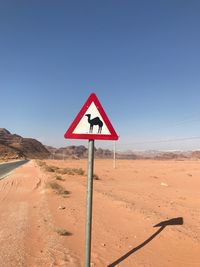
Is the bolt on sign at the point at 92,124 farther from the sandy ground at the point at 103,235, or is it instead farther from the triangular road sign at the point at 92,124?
the sandy ground at the point at 103,235

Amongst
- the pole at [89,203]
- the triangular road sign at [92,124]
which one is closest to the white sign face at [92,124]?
the triangular road sign at [92,124]

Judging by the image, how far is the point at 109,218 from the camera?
943 centimetres

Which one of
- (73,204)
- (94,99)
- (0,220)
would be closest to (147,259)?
(94,99)

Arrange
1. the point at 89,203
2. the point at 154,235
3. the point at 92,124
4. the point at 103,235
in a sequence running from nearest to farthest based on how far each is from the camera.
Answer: the point at 89,203 → the point at 92,124 → the point at 103,235 → the point at 154,235

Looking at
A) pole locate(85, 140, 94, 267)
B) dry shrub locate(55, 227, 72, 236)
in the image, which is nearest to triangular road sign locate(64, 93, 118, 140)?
pole locate(85, 140, 94, 267)

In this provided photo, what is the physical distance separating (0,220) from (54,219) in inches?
60.4

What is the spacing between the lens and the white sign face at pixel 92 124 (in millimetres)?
4742

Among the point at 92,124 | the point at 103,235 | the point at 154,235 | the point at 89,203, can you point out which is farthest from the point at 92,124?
the point at 154,235

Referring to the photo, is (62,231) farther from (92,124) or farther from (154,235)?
(92,124)

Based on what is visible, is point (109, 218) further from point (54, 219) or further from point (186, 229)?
point (186, 229)

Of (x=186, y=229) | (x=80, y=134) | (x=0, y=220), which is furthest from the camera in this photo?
(x=0, y=220)

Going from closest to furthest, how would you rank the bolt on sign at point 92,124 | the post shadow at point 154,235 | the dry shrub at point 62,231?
the bolt on sign at point 92,124 < the post shadow at point 154,235 < the dry shrub at point 62,231

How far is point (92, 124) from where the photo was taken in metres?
4.75

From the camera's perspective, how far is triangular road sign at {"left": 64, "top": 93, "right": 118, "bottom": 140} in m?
4.74
